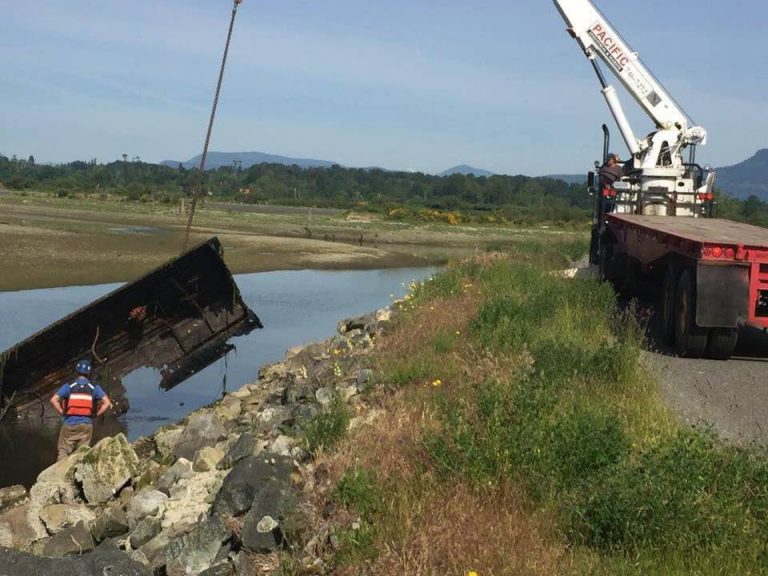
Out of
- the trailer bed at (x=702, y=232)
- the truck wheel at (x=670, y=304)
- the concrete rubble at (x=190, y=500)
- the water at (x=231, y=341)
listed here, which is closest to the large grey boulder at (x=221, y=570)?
the concrete rubble at (x=190, y=500)

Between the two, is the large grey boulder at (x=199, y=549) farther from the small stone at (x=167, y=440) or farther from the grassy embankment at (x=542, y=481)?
the small stone at (x=167, y=440)

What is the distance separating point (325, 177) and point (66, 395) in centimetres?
Answer: 15906

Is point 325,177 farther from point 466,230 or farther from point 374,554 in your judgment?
point 374,554

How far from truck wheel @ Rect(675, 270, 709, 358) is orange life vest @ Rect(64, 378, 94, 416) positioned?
24.8 feet

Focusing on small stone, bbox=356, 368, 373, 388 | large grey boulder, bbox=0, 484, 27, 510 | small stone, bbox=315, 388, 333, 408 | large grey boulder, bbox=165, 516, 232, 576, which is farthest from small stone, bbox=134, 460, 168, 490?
large grey boulder, bbox=165, 516, 232, 576

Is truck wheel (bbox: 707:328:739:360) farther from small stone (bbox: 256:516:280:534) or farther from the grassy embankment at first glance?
small stone (bbox: 256:516:280:534)

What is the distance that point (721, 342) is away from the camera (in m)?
10.4

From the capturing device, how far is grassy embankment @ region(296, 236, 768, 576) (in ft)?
16.5

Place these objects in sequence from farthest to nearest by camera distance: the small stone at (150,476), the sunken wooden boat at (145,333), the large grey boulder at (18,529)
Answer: the sunken wooden boat at (145,333)
the small stone at (150,476)
the large grey boulder at (18,529)

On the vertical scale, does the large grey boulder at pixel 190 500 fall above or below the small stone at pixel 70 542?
above

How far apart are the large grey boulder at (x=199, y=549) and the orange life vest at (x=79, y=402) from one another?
214 inches

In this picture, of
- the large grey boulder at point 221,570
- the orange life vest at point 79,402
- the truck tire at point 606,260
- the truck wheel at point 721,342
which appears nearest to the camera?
the large grey boulder at point 221,570

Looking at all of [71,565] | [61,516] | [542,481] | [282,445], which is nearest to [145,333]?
[61,516]

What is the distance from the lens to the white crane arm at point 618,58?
18547 millimetres
